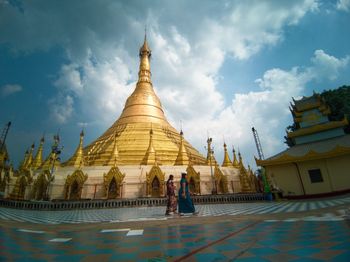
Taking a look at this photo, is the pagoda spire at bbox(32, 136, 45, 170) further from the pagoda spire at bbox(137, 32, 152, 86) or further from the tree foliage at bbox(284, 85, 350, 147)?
the tree foliage at bbox(284, 85, 350, 147)

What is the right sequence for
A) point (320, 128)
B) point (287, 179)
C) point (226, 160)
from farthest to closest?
point (226, 160) < point (320, 128) < point (287, 179)

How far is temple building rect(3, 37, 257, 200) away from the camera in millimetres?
21922

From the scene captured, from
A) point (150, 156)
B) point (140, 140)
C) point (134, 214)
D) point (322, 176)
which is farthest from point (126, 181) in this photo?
point (322, 176)

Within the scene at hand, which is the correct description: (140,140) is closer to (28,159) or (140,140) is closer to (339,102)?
(28,159)

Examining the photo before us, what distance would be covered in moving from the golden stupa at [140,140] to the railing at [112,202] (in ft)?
23.9

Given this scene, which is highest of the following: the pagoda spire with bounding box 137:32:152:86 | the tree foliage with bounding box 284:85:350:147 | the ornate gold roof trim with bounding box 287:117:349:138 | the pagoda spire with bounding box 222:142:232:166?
the pagoda spire with bounding box 137:32:152:86

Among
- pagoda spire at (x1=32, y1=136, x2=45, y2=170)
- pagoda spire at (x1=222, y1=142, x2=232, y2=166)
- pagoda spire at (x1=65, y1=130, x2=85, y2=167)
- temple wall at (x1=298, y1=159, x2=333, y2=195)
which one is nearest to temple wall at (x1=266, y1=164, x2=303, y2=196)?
temple wall at (x1=298, y1=159, x2=333, y2=195)

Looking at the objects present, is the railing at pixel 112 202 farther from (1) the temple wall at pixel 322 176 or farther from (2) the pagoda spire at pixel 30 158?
(2) the pagoda spire at pixel 30 158

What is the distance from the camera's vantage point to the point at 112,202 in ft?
56.7

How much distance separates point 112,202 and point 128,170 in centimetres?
621

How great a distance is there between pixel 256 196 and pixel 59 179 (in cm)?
2175

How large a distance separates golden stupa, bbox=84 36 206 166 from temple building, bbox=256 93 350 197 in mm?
12166

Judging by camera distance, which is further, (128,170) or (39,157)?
(39,157)

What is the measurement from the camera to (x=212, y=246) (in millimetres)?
3258
